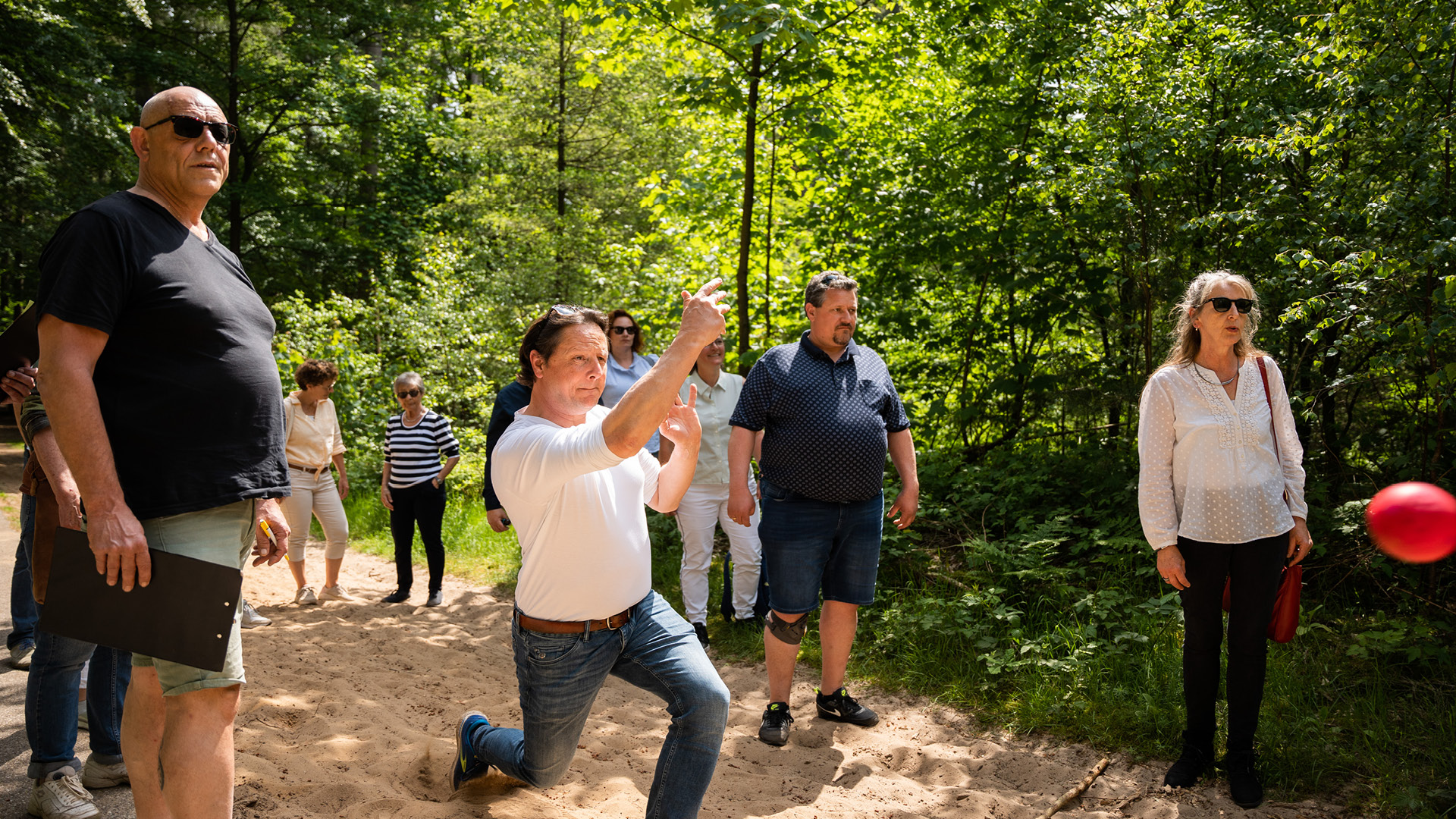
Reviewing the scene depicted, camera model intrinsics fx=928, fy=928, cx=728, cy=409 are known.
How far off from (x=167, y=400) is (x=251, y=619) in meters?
4.71

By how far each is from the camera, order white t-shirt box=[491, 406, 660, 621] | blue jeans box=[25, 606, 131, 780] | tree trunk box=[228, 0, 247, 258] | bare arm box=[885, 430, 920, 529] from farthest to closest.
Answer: tree trunk box=[228, 0, 247, 258], bare arm box=[885, 430, 920, 529], blue jeans box=[25, 606, 131, 780], white t-shirt box=[491, 406, 660, 621]

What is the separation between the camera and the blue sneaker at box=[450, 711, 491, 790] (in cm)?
355

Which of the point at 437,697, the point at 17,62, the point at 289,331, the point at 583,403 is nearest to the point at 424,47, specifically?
the point at 17,62

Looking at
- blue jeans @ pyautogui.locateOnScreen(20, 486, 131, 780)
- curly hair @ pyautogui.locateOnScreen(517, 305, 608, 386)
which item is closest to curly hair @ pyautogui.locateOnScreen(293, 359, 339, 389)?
blue jeans @ pyautogui.locateOnScreen(20, 486, 131, 780)

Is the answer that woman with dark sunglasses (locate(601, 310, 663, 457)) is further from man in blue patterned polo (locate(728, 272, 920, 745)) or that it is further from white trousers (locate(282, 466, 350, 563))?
white trousers (locate(282, 466, 350, 563))

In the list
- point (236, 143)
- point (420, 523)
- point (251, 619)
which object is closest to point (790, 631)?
point (420, 523)

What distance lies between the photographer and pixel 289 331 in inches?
518

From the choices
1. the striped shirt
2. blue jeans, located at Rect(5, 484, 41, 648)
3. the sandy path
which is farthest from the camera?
the striped shirt

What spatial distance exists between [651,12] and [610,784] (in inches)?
247

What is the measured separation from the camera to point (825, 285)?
4.63 metres

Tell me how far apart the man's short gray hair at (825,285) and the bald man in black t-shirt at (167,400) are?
261cm

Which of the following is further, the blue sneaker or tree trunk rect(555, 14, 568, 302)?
tree trunk rect(555, 14, 568, 302)

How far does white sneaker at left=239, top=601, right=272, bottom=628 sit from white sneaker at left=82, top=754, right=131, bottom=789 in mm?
3033

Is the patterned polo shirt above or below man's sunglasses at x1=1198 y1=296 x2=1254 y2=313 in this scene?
below
